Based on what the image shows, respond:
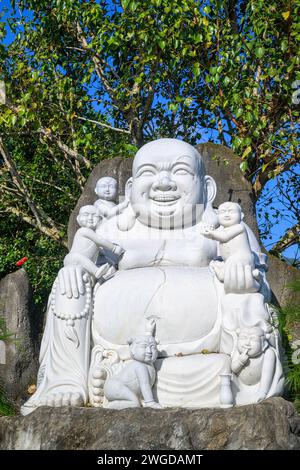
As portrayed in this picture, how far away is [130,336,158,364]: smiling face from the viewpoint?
200 inches

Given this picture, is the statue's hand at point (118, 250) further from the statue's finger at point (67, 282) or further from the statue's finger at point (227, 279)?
the statue's finger at point (227, 279)

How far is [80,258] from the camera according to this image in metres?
5.78

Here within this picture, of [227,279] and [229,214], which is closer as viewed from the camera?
[227,279]

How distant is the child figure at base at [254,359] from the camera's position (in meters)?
5.11

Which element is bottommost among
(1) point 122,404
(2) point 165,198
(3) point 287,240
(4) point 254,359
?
(1) point 122,404

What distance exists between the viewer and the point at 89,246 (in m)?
5.84

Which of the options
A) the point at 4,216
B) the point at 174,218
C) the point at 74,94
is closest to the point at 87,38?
the point at 74,94

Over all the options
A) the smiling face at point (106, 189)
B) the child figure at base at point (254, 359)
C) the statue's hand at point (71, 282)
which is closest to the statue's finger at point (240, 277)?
the child figure at base at point (254, 359)

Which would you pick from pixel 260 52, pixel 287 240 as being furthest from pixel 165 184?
pixel 287 240

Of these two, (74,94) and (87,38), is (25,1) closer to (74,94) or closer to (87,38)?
(87,38)

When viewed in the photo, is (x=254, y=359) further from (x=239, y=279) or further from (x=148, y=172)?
(x=148, y=172)

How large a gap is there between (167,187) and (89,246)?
2.49 ft

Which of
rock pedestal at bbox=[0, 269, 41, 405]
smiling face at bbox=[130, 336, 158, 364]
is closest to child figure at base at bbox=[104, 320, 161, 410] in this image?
smiling face at bbox=[130, 336, 158, 364]

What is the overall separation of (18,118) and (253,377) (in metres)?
4.81
